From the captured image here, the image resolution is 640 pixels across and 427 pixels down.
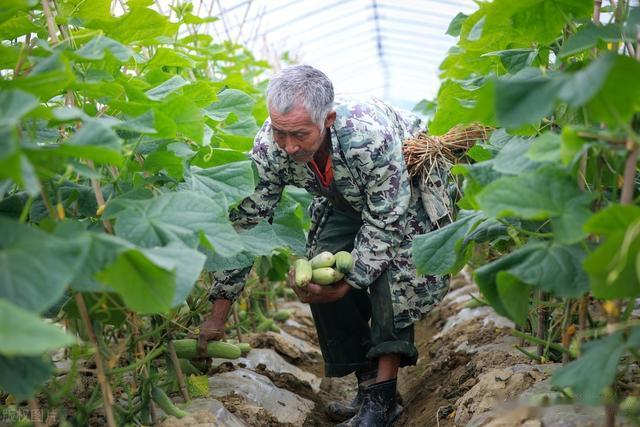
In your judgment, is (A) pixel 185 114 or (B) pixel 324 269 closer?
(A) pixel 185 114

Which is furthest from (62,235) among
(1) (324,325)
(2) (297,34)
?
(2) (297,34)

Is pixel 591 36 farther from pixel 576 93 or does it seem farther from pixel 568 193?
pixel 576 93

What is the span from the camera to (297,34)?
1473 cm

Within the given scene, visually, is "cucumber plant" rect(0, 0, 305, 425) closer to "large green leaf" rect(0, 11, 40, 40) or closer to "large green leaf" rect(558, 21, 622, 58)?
"large green leaf" rect(0, 11, 40, 40)

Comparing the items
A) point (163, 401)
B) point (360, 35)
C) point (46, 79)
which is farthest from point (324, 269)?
point (360, 35)

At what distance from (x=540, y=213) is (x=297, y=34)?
13.2 meters

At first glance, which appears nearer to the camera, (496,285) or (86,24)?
(496,285)

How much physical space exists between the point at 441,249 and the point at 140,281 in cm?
120

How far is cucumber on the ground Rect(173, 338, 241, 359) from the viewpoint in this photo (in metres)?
3.45

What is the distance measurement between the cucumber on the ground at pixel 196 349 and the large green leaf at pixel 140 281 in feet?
4.63

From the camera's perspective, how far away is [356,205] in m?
3.84

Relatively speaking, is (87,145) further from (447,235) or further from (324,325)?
(324,325)

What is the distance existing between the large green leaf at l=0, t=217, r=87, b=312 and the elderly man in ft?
5.26

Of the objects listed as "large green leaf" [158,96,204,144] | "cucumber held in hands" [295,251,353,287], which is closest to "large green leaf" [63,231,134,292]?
"large green leaf" [158,96,204,144]
